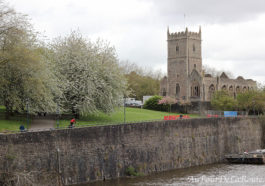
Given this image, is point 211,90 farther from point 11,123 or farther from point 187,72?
point 11,123

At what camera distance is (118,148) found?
35844 mm

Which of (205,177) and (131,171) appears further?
(205,177)

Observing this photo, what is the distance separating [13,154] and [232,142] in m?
29.3

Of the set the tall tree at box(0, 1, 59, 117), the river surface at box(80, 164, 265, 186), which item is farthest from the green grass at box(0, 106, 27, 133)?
the river surface at box(80, 164, 265, 186)

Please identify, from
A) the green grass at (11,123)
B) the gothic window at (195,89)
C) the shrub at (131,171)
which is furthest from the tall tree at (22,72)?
the gothic window at (195,89)

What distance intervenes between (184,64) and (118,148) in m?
54.3

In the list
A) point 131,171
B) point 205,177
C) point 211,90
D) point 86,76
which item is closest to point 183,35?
point 211,90

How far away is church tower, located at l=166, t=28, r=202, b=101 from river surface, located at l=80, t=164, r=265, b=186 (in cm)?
4437

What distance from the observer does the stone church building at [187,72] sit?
284ft

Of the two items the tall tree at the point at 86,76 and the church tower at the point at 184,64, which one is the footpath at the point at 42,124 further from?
the church tower at the point at 184,64

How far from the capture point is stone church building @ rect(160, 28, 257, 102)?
86625mm

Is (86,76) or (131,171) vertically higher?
(86,76)

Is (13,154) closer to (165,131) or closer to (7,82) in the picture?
(7,82)

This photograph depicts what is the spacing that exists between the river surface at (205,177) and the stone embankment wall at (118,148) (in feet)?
3.89
